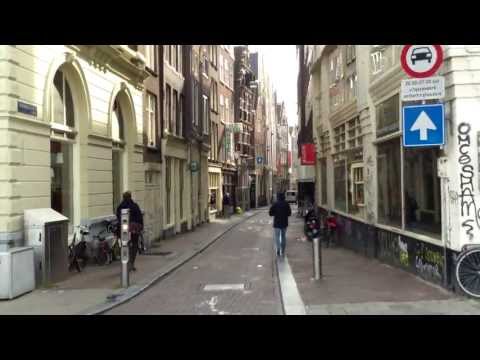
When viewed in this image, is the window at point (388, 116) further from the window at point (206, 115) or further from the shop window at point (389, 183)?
the window at point (206, 115)

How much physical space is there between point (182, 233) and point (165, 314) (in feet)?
57.4

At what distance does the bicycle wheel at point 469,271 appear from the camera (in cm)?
850

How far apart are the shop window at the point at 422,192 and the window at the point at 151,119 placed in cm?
1140

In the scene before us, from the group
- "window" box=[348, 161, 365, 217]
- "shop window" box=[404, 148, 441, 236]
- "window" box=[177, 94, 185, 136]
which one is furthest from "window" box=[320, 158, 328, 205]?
"shop window" box=[404, 148, 441, 236]

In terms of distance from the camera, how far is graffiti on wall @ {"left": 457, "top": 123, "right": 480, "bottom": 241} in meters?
8.81

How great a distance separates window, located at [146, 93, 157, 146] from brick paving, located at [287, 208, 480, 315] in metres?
9.07

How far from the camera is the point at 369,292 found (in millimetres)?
9578

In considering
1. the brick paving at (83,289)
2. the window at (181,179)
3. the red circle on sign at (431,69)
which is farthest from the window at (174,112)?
the red circle on sign at (431,69)

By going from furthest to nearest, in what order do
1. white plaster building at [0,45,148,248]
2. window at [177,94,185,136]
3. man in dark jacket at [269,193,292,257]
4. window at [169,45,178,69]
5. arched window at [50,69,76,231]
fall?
window at [177,94,185,136] → window at [169,45,178,69] → man in dark jacket at [269,193,292,257] → arched window at [50,69,76,231] → white plaster building at [0,45,148,248]

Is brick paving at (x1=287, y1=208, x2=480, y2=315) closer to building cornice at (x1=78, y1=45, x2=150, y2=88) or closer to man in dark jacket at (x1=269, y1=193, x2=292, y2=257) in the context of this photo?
man in dark jacket at (x1=269, y1=193, x2=292, y2=257)

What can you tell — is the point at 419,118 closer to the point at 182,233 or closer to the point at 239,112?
the point at 182,233

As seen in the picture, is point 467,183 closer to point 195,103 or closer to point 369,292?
point 369,292

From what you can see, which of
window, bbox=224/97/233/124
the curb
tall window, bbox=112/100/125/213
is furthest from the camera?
window, bbox=224/97/233/124
